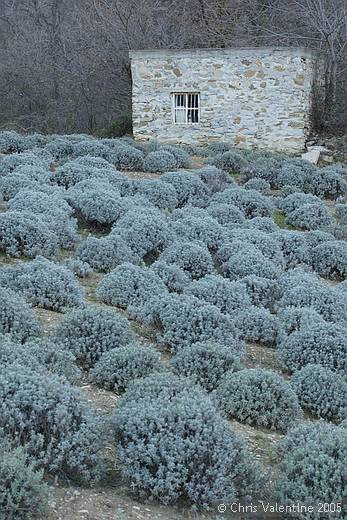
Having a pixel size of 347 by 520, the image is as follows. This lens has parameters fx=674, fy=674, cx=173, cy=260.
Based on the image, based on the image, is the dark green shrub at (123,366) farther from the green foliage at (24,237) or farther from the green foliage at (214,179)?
the green foliage at (214,179)

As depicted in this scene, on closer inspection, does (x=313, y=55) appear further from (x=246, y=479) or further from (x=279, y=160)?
(x=246, y=479)

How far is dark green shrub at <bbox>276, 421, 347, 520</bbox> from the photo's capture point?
3750 millimetres

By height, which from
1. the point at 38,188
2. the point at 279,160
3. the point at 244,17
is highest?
the point at 244,17

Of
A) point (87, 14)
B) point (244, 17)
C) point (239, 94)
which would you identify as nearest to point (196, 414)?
point (239, 94)

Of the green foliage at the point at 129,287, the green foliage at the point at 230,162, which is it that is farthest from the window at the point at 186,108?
the green foliage at the point at 129,287

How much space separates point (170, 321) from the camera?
245 inches

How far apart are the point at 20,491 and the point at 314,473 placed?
167cm

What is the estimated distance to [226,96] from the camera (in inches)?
709

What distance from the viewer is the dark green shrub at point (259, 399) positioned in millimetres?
4957

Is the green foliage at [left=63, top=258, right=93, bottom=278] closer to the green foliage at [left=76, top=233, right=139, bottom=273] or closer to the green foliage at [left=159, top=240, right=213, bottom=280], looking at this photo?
the green foliage at [left=76, top=233, right=139, bottom=273]

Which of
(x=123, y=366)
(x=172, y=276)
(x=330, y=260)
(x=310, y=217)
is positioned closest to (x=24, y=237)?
(x=172, y=276)

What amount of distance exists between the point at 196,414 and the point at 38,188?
6.76 meters

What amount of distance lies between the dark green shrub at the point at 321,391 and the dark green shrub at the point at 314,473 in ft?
3.56

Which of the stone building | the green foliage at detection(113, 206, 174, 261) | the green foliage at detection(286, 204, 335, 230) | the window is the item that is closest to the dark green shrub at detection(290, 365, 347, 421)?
the green foliage at detection(113, 206, 174, 261)
